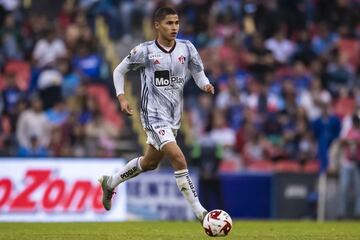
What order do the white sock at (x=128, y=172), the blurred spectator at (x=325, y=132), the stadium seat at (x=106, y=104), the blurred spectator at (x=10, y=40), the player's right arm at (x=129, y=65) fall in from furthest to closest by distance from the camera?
1. the blurred spectator at (x=10, y=40)
2. the stadium seat at (x=106, y=104)
3. the blurred spectator at (x=325, y=132)
4. the white sock at (x=128, y=172)
5. the player's right arm at (x=129, y=65)

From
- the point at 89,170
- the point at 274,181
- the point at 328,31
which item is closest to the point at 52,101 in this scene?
the point at 89,170

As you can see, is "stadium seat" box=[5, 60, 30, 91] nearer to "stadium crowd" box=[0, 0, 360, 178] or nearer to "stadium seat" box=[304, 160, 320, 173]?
"stadium crowd" box=[0, 0, 360, 178]

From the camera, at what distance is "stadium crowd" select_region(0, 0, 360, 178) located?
888 inches

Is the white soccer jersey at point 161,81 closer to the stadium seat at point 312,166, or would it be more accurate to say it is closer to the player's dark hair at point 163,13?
the player's dark hair at point 163,13

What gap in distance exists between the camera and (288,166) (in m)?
23.5

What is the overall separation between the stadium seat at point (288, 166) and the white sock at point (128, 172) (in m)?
9.52

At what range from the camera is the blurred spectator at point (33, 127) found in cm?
2171

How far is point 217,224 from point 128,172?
2.12m

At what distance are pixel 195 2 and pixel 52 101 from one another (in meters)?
6.00

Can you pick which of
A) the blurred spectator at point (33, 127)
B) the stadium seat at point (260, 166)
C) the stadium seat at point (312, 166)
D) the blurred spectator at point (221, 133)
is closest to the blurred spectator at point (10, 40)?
the blurred spectator at point (33, 127)

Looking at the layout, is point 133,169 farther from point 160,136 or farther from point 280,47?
point 280,47

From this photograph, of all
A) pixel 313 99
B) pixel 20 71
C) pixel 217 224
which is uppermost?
pixel 20 71

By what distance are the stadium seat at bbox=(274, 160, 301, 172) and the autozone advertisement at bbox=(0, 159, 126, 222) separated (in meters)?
4.14

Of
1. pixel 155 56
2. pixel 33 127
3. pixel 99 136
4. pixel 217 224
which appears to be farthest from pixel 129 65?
pixel 99 136
